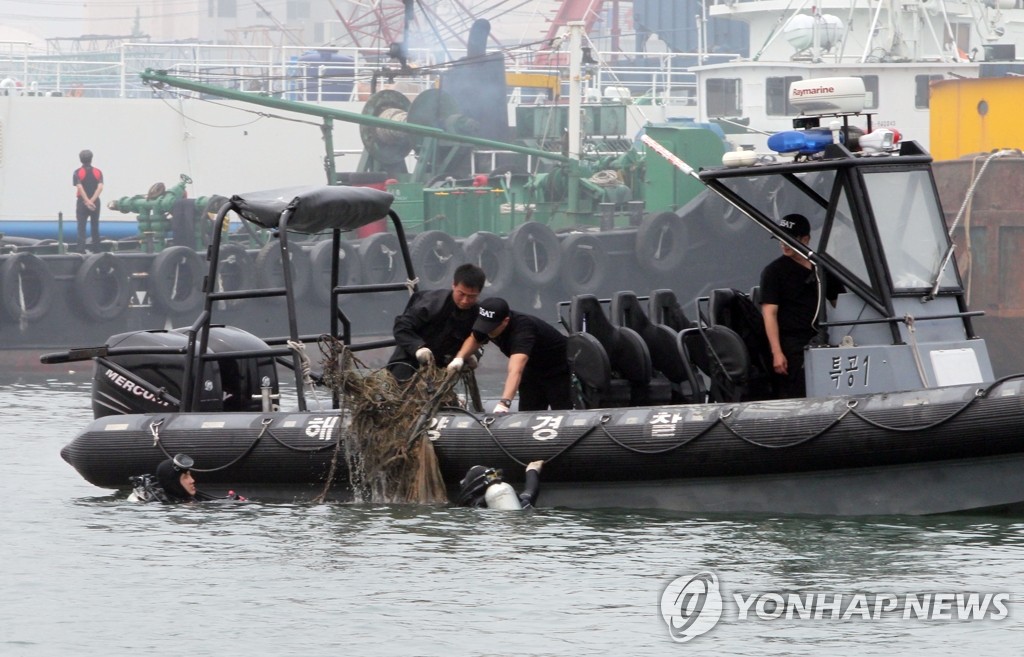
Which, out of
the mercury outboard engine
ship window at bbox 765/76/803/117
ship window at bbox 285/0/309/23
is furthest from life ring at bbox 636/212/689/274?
ship window at bbox 285/0/309/23

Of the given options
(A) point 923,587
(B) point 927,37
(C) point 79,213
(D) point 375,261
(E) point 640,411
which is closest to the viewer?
(A) point 923,587

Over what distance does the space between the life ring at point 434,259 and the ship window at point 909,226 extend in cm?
1297

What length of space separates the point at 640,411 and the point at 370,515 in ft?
5.25

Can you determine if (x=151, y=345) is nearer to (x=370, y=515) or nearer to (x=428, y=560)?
(x=370, y=515)

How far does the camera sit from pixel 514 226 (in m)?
23.9

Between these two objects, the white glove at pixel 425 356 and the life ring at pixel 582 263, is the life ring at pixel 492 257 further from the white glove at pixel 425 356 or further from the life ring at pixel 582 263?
the white glove at pixel 425 356

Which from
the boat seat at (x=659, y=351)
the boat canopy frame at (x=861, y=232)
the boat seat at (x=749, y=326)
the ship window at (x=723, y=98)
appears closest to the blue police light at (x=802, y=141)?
the boat canopy frame at (x=861, y=232)

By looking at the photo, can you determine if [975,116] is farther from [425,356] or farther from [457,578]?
[457,578]

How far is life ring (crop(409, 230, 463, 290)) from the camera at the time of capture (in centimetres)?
2178

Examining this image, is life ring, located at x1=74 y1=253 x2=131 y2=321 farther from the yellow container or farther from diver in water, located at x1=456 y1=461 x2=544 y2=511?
diver in water, located at x1=456 y1=461 x2=544 y2=511

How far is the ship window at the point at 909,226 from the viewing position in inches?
351

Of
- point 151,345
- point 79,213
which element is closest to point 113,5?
point 79,213

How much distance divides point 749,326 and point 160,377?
348 centimetres

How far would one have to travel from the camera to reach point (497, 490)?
8844mm
